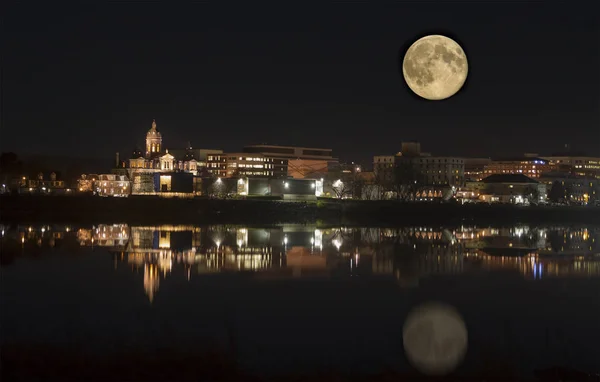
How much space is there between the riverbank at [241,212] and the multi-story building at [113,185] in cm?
4016

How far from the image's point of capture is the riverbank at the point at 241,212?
195ft

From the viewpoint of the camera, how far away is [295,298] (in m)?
21.1

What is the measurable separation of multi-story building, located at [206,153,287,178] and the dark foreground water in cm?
10573

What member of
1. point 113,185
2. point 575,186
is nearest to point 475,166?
point 575,186

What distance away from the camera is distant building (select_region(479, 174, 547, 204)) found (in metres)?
115

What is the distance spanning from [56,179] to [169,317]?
10488 centimetres

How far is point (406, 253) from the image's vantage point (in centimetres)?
3459

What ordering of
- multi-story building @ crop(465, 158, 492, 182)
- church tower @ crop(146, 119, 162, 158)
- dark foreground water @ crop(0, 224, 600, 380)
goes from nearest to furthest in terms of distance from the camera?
1. dark foreground water @ crop(0, 224, 600, 380)
2. church tower @ crop(146, 119, 162, 158)
3. multi-story building @ crop(465, 158, 492, 182)

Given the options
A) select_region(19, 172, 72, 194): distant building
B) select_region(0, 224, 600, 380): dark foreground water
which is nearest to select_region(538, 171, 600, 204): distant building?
select_region(19, 172, 72, 194): distant building

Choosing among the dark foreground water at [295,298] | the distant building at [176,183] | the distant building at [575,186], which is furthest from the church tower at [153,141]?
the dark foreground water at [295,298]

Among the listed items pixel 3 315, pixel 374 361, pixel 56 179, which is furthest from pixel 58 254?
pixel 56 179

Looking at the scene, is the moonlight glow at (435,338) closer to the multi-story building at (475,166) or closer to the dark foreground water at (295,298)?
the dark foreground water at (295,298)

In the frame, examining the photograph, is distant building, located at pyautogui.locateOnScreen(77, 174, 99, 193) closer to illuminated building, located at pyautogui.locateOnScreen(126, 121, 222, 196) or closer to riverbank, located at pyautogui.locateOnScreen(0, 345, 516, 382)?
illuminated building, located at pyautogui.locateOnScreen(126, 121, 222, 196)

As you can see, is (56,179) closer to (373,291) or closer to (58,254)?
(58,254)
